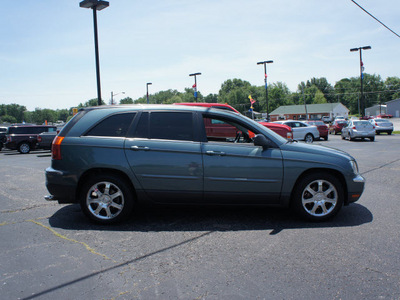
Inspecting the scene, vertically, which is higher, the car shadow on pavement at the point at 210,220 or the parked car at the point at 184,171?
the parked car at the point at 184,171

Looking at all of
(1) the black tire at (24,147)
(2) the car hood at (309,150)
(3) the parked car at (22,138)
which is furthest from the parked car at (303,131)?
(2) the car hood at (309,150)

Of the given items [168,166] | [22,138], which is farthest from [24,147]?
[168,166]

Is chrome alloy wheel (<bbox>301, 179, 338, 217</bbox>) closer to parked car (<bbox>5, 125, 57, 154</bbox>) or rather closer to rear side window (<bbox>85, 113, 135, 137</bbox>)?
rear side window (<bbox>85, 113, 135, 137</bbox>)

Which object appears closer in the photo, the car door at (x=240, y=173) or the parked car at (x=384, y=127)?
the car door at (x=240, y=173)

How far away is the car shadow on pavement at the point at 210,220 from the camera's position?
471 cm

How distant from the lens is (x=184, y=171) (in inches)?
188

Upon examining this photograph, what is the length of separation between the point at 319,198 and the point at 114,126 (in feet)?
10.3

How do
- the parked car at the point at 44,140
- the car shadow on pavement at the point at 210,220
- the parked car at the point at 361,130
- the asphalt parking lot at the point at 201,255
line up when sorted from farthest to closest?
the parked car at the point at 361,130 → the parked car at the point at 44,140 → the car shadow on pavement at the point at 210,220 → the asphalt parking lot at the point at 201,255

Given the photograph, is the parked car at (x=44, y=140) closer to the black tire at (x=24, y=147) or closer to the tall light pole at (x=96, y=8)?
the black tire at (x=24, y=147)

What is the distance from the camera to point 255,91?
450ft

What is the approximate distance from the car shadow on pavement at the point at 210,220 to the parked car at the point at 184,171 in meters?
0.20

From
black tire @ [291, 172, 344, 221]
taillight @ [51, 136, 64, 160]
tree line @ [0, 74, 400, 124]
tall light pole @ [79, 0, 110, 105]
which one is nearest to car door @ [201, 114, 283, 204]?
black tire @ [291, 172, 344, 221]

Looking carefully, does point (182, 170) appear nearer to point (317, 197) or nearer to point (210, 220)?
point (210, 220)

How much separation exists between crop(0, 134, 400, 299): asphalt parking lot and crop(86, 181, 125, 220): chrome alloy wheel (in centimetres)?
20
